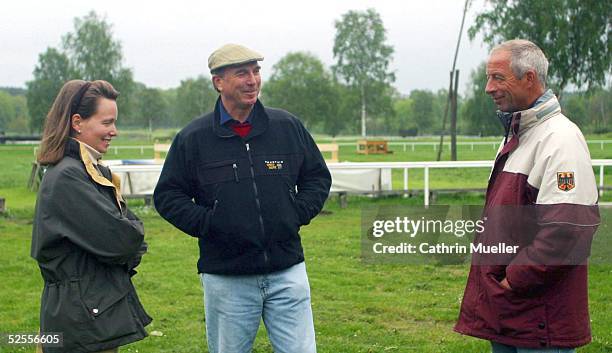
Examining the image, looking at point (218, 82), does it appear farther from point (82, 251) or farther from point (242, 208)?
point (82, 251)

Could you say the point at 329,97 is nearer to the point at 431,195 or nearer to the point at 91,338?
the point at 431,195

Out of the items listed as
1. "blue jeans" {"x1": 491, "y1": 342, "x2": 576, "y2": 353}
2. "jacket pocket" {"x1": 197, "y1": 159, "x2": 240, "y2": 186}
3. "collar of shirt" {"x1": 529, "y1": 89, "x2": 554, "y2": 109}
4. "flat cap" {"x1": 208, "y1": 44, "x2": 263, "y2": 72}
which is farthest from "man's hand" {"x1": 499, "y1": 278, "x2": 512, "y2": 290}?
"flat cap" {"x1": 208, "y1": 44, "x2": 263, "y2": 72}

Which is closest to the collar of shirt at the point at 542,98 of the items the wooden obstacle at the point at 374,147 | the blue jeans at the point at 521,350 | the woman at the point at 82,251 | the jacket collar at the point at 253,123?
the blue jeans at the point at 521,350

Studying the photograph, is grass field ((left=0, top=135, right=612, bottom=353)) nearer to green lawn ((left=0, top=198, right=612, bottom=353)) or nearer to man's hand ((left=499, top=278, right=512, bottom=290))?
green lawn ((left=0, top=198, right=612, bottom=353))

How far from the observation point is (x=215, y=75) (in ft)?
11.8

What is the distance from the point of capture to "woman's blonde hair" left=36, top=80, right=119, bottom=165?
336 cm

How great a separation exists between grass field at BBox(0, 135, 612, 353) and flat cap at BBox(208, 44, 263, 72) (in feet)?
9.23

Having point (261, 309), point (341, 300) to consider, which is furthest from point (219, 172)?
point (341, 300)

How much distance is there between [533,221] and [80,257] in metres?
1.87

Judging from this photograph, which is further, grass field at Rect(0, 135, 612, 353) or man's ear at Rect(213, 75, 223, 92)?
grass field at Rect(0, 135, 612, 353)

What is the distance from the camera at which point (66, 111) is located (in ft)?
11.2

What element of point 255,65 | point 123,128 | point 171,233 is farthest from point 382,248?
point 123,128

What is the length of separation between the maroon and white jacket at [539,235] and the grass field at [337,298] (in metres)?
2.67

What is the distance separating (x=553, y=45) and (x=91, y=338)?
2435 cm
